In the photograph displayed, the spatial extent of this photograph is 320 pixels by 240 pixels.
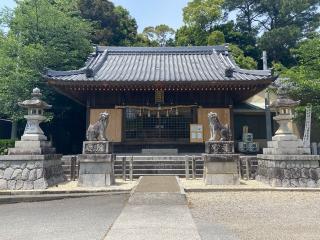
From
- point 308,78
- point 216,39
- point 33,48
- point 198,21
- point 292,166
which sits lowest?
point 292,166

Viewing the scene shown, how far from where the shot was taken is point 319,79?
16656mm

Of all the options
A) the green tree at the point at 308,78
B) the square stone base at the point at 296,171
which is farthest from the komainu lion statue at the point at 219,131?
the green tree at the point at 308,78

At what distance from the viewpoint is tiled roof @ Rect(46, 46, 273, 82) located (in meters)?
16.0

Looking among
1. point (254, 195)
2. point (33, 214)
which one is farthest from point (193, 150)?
point (33, 214)

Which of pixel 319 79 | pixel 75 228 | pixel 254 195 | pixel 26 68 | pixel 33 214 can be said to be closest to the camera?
pixel 75 228

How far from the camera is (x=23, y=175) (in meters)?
10.2

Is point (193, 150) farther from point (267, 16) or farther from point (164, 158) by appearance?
point (267, 16)

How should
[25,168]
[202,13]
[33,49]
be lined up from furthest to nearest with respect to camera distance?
[202,13], [33,49], [25,168]

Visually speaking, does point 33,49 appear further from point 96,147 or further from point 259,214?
point 259,214

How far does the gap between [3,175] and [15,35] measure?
13.3 meters

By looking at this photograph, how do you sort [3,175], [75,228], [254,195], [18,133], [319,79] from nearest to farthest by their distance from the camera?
[75,228]
[254,195]
[3,175]
[319,79]
[18,133]

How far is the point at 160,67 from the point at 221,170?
10572 mm

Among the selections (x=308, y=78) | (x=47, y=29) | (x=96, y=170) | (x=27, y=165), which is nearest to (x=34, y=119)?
(x=27, y=165)

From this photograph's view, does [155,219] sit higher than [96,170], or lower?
lower
